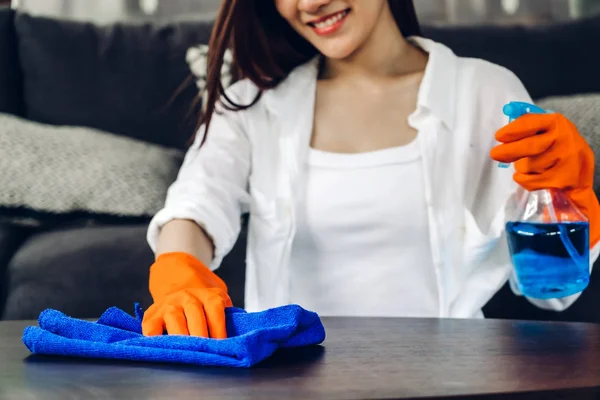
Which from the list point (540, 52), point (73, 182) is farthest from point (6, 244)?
point (540, 52)

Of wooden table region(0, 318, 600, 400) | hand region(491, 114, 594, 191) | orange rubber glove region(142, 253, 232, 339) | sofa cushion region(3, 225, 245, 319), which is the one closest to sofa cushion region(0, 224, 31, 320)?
sofa cushion region(3, 225, 245, 319)

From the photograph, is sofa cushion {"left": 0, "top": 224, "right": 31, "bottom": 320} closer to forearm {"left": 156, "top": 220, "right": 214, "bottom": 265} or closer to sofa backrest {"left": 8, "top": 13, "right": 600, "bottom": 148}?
sofa backrest {"left": 8, "top": 13, "right": 600, "bottom": 148}

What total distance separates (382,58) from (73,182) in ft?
2.39

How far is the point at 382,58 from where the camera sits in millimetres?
1464

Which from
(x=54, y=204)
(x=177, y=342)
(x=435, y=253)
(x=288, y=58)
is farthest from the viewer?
(x=54, y=204)

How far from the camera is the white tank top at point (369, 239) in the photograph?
4.25 feet

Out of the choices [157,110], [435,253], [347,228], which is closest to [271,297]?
[347,228]

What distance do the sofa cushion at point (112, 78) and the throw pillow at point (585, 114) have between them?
859 millimetres

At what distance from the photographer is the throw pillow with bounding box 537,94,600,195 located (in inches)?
64.9

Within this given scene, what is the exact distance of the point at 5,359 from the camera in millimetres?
684

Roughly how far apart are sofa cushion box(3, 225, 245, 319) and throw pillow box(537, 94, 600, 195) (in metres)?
0.74

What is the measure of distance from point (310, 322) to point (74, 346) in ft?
0.67

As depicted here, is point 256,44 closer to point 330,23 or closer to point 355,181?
point 330,23

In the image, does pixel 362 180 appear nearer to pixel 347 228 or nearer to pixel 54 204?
pixel 347 228
